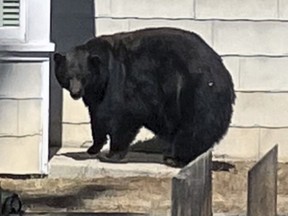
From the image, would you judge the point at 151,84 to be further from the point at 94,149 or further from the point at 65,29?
the point at 65,29

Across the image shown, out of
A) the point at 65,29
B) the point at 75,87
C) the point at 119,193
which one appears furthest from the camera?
the point at 65,29

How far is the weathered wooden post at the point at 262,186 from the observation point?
7.09 feet

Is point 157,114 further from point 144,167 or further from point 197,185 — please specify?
point 197,185

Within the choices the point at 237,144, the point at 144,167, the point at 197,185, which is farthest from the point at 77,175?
the point at 197,185

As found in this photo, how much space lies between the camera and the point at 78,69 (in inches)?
253

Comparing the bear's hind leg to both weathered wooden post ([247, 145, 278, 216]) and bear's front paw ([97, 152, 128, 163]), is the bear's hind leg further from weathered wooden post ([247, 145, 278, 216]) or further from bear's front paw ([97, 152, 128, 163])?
weathered wooden post ([247, 145, 278, 216])

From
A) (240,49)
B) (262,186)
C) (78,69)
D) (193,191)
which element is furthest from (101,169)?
(193,191)

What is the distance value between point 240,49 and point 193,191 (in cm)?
554

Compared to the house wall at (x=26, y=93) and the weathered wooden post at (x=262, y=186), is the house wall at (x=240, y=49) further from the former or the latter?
the weathered wooden post at (x=262, y=186)

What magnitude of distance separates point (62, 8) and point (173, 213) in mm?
5494

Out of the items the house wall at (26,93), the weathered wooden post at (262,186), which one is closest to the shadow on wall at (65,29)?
the house wall at (26,93)

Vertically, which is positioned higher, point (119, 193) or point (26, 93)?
point (26, 93)

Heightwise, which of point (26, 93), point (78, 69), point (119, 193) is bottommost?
point (119, 193)

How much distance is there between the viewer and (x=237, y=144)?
24.9ft
